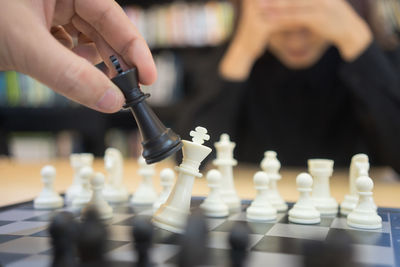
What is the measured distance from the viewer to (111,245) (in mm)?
844

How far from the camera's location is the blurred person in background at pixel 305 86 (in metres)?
2.14

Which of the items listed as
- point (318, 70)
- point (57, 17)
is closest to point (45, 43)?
point (57, 17)

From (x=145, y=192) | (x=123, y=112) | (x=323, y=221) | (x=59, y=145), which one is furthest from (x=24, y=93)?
(x=323, y=221)

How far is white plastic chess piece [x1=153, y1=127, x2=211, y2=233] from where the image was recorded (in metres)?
0.98

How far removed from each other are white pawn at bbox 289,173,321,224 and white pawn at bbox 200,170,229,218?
182 mm

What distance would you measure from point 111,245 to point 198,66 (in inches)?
125

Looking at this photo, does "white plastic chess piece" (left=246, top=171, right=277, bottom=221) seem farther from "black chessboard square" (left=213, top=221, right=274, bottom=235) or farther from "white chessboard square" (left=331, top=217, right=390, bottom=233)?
"white chessboard square" (left=331, top=217, right=390, bottom=233)

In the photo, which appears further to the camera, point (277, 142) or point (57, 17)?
point (277, 142)

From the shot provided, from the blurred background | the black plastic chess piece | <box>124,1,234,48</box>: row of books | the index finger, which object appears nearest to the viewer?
the black plastic chess piece

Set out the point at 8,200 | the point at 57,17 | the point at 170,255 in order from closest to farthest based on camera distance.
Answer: the point at 170,255, the point at 57,17, the point at 8,200

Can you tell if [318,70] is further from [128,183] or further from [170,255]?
[170,255]

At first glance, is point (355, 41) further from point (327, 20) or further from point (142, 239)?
point (142, 239)

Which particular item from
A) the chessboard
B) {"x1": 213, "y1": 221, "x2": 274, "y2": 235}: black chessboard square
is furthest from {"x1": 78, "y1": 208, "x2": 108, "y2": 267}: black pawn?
{"x1": 213, "y1": 221, "x2": 274, "y2": 235}: black chessboard square

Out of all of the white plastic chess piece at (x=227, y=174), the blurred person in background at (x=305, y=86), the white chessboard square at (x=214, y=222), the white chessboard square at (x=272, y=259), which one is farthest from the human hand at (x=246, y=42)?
the white chessboard square at (x=272, y=259)
